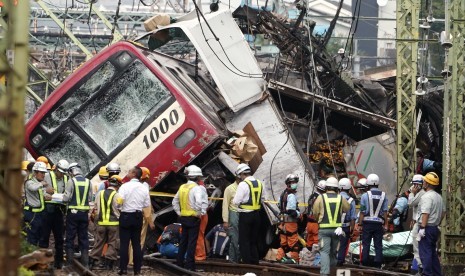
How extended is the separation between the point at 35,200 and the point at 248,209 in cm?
313

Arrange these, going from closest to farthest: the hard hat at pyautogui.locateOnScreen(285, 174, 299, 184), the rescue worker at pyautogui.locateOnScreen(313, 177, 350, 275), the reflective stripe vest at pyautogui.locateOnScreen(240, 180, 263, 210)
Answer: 1. the rescue worker at pyautogui.locateOnScreen(313, 177, 350, 275)
2. the reflective stripe vest at pyautogui.locateOnScreen(240, 180, 263, 210)
3. the hard hat at pyautogui.locateOnScreen(285, 174, 299, 184)

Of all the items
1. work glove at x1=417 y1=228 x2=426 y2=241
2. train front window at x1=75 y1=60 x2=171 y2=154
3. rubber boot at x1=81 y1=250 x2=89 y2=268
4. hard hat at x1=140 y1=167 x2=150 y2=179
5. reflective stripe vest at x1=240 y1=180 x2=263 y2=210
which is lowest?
rubber boot at x1=81 y1=250 x2=89 y2=268

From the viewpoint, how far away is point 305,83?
27062 millimetres

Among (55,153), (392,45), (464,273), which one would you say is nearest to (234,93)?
(55,153)

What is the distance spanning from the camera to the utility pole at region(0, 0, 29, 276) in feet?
20.6

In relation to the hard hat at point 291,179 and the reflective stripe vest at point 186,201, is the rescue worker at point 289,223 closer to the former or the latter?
the hard hat at point 291,179

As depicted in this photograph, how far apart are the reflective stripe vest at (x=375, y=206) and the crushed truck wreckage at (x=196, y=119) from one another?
2.45 m

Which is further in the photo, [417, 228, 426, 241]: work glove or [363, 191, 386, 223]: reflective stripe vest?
[363, 191, 386, 223]: reflective stripe vest

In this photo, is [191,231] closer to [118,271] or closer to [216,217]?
[118,271]

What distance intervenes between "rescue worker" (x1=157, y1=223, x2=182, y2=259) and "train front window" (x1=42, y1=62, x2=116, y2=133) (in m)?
2.80

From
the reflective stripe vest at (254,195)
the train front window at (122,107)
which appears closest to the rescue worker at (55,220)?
the reflective stripe vest at (254,195)

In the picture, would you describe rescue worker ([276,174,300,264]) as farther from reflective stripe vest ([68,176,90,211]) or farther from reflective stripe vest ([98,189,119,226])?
reflective stripe vest ([68,176,90,211])

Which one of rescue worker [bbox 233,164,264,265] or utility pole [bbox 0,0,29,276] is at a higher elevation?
rescue worker [bbox 233,164,264,265]

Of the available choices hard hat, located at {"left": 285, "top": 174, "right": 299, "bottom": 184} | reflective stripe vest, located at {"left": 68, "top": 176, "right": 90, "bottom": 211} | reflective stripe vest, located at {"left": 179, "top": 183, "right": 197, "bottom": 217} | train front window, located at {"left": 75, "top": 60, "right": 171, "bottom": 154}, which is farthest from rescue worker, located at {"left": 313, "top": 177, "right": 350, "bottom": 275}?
train front window, located at {"left": 75, "top": 60, "right": 171, "bottom": 154}
